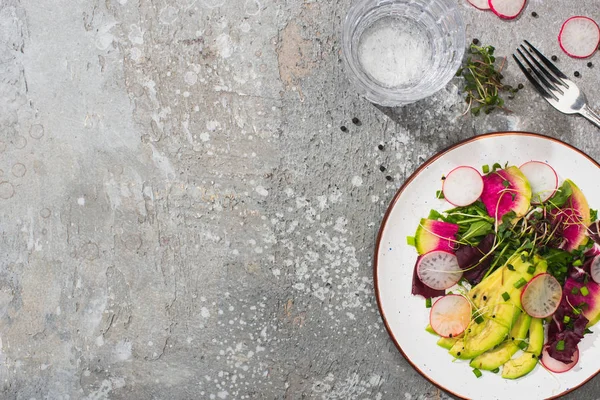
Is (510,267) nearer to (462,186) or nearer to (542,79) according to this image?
(462,186)

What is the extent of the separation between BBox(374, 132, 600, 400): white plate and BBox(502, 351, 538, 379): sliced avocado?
0.02 m

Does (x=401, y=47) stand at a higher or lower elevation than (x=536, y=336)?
higher

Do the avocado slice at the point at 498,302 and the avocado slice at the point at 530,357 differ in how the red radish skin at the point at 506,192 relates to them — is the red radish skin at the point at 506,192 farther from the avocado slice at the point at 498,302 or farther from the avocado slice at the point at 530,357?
the avocado slice at the point at 530,357

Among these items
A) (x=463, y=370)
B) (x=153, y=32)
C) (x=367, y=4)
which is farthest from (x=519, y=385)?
(x=153, y=32)

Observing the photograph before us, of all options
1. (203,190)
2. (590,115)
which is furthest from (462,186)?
→ (203,190)

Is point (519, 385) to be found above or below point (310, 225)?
below

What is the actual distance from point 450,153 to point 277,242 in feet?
1.29

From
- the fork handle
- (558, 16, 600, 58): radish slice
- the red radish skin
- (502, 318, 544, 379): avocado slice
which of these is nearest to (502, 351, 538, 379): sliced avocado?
(502, 318, 544, 379): avocado slice

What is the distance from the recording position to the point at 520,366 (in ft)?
3.42

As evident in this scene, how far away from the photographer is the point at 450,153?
3.34 feet

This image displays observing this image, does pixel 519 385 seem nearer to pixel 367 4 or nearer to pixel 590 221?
pixel 590 221

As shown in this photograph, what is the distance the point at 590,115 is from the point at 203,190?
31.9 inches

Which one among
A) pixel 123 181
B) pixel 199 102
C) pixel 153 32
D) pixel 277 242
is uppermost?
pixel 153 32

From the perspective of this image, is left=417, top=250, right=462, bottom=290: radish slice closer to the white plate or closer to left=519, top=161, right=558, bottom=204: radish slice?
the white plate
